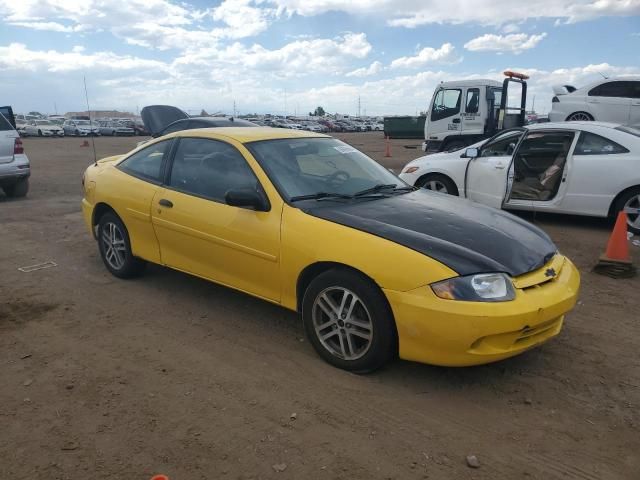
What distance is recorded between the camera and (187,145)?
4605mm

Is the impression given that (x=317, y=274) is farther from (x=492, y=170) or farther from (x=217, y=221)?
(x=492, y=170)

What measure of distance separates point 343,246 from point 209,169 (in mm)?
1570

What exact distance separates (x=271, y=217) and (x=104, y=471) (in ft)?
6.09

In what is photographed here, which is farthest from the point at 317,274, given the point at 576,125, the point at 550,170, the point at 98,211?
the point at 576,125

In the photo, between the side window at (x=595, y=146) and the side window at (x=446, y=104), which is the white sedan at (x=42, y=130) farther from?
the side window at (x=595, y=146)

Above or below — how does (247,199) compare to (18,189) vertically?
above

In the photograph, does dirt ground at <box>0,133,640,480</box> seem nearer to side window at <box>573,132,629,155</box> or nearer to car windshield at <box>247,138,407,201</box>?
car windshield at <box>247,138,407,201</box>

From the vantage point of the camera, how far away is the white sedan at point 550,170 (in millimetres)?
6922

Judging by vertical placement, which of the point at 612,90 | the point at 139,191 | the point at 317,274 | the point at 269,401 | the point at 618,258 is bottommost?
the point at 269,401

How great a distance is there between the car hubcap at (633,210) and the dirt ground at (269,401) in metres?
2.52

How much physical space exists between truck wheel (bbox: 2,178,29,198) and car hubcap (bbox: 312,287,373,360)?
8.82m

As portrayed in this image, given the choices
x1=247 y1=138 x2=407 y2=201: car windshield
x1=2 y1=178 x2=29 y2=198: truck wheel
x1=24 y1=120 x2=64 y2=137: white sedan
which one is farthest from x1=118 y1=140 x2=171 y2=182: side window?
x1=24 y1=120 x2=64 y2=137: white sedan

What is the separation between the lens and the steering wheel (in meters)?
4.14

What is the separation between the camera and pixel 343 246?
3316 mm
